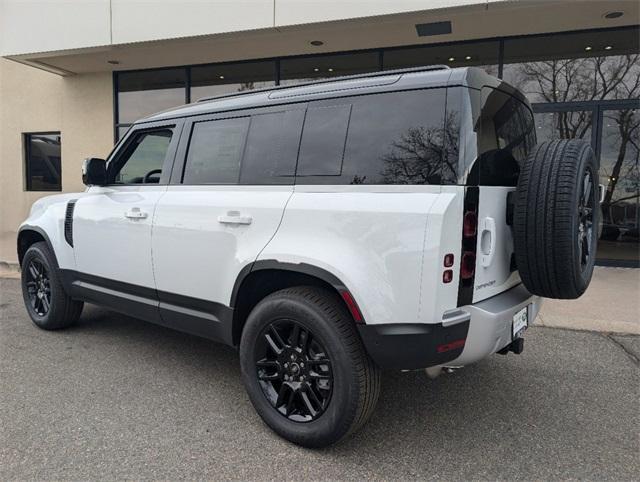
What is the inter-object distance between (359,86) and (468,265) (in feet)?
3.59

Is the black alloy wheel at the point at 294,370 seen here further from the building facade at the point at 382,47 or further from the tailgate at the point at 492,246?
the building facade at the point at 382,47

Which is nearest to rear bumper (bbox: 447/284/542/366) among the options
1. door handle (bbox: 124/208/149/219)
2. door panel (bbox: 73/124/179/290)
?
door panel (bbox: 73/124/179/290)

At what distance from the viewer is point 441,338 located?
2.28 m

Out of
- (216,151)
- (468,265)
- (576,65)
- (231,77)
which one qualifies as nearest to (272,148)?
(216,151)

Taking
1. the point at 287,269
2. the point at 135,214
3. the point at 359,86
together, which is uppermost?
the point at 359,86

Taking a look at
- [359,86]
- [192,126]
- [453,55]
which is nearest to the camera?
[359,86]

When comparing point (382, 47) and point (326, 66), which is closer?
point (382, 47)

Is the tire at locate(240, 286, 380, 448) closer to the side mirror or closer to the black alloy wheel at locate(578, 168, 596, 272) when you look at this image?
the black alloy wheel at locate(578, 168, 596, 272)

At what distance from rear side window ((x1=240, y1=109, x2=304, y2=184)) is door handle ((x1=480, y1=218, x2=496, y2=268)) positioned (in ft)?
3.54

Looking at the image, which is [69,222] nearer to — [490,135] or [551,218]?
[490,135]

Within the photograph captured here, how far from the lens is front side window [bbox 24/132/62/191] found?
11164 mm

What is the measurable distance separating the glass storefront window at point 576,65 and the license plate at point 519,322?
6209 millimetres

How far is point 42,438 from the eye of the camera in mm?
2732

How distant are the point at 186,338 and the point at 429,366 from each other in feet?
8.86
